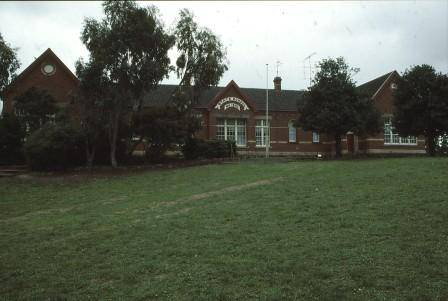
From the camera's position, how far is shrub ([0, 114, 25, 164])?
32625mm

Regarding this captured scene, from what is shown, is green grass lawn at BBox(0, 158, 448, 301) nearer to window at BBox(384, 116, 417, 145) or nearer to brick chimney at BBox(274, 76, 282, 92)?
window at BBox(384, 116, 417, 145)

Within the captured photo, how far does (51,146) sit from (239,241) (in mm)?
20446

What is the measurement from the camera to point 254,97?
155ft

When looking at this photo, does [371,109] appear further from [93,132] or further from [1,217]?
[1,217]

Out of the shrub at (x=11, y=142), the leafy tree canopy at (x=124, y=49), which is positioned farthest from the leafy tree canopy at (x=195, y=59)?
the shrub at (x=11, y=142)

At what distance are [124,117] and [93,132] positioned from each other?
274 cm

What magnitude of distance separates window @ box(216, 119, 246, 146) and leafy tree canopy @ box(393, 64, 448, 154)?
1442 centimetres

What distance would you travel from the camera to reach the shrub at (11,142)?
107 feet

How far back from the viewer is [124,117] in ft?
103

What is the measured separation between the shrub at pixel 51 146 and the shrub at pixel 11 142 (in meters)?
4.09

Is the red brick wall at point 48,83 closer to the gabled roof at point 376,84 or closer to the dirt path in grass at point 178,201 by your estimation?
the dirt path in grass at point 178,201

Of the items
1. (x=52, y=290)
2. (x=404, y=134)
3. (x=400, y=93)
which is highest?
(x=400, y=93)

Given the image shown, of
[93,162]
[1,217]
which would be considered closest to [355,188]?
[1,217]

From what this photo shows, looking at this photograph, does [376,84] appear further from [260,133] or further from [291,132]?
[260,133]
